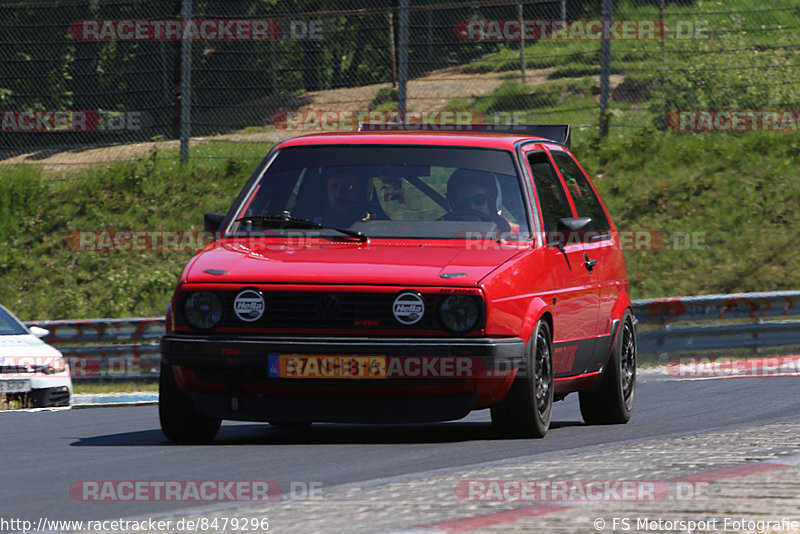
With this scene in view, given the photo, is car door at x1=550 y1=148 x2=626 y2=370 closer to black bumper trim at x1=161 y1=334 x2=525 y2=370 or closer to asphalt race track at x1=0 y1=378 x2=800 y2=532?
asphalt race track at x1=0 y1=378 x2=800 y2=532

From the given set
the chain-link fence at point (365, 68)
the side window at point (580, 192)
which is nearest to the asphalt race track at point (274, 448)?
the side window at point (580, 192)

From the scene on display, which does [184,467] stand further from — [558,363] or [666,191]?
[666,191]

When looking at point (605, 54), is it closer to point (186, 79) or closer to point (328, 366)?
point (186, 79)

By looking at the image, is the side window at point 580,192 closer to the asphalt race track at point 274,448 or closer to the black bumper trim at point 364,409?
the asphalt race track at point 274,448

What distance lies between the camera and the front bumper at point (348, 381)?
7137 millimetres

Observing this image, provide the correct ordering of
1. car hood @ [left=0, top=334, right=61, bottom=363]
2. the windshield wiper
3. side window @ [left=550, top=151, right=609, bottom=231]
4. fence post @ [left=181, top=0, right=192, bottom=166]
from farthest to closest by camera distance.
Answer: fence post @ [left=181, top=0, right=192, bottom=166] < car hood @ [left=0, top=334, right=61, bottom=363] < side window @ [left=550, top=151, right=609, bottom=231] < the windshield wiper

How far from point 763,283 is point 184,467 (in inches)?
500

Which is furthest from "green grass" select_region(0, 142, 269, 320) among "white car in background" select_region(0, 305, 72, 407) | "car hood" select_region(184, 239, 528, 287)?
"car hood" select_region(184, 239, 528, 287)

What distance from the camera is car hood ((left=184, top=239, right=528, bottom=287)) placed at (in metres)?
7.23

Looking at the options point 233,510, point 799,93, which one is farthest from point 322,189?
point 799,93

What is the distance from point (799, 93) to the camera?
67.4 feet

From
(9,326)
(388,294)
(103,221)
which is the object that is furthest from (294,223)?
(103,221)

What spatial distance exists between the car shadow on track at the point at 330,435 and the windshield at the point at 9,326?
15.8 feet

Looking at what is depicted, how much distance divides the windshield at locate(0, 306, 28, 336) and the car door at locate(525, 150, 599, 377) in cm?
666
